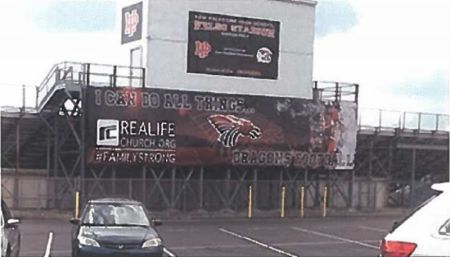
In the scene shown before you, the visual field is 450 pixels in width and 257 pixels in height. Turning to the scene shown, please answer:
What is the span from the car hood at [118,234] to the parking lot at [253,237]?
3.68 meters

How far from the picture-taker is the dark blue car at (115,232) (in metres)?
14.7

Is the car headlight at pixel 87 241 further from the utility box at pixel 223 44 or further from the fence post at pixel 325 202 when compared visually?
the fence post at pixel 325 202

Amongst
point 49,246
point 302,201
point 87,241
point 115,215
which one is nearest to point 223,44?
point 302,201

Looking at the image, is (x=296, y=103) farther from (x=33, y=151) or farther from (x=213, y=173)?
(x=33, y=151)

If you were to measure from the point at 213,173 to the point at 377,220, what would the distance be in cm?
717

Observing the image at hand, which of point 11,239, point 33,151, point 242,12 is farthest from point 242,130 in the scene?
point 11,239

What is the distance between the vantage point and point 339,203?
37312mm

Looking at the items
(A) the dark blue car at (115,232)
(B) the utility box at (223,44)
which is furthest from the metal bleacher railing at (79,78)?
(A) the dark blue car at (115,232)

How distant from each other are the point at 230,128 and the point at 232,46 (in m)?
3.44

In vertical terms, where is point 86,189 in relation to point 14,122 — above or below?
below

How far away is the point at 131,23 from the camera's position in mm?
33781

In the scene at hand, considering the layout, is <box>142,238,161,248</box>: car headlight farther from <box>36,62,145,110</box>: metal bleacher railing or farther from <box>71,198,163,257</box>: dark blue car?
<box>36,62,145,110</box>: metal bleacher railing

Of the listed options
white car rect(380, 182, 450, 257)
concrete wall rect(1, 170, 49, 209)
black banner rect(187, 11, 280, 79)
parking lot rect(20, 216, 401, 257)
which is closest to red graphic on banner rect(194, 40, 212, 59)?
black banner rect(187, 11, 280, 79)

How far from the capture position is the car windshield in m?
15.8
